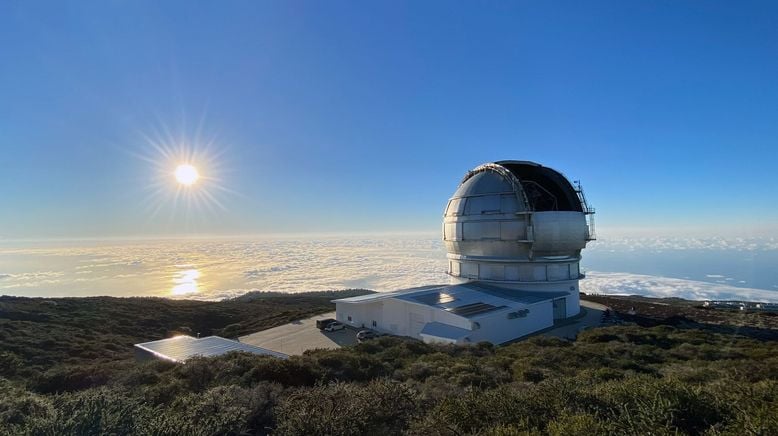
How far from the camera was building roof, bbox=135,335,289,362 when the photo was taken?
13.5 metres

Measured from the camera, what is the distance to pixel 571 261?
25.8 metres

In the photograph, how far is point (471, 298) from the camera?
21.3 meters

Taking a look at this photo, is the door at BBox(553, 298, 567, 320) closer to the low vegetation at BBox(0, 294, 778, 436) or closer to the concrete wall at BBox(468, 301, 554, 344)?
the concrete wall at BBox(468, 301, 554, 344)

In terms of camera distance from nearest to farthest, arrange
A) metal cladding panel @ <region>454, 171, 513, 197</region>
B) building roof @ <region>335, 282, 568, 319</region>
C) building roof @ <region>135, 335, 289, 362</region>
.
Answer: building roof @ <region>135, 335, 289, 362</region> < building roof @ <region>335, 282, 568, 319</region> < metal cladding panel @ <region>454, 171, 513, 197</region>

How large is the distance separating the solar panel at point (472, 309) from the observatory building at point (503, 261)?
0.17ft

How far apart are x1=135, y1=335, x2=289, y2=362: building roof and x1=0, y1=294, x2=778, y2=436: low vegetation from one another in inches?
103

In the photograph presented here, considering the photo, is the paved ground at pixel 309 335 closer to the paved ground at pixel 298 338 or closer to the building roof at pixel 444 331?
the paved ground at pixel 298 338

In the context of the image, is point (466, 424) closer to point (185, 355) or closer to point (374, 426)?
point (374, 426)

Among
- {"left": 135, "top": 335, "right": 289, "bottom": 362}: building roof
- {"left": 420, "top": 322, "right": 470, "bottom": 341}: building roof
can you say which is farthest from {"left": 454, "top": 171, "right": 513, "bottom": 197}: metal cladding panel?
{"left": 135, "top": 335, "right": 289, "bottom": 362}: building roof

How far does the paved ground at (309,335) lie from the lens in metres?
19.0

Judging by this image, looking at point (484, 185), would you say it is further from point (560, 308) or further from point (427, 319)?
point (427, 319)

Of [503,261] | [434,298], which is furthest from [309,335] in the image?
[503,261]

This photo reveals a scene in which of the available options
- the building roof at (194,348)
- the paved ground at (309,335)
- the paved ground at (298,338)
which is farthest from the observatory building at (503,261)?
the building roof at (194,348)

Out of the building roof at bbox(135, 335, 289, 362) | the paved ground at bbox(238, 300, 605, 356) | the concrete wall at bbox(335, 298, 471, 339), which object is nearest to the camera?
the building roof at bbox(135, 335, 289, 362)
